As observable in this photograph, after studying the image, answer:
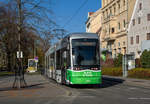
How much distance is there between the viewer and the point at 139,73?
31.7m

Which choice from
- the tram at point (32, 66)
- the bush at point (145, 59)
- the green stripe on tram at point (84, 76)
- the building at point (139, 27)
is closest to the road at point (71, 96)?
the green stripe on tram at point (84, 76)

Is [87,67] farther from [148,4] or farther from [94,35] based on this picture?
[148,4]

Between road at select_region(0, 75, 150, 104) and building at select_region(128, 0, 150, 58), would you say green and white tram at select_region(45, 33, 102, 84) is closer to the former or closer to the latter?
road at select_region(0, 75, 150, 104)

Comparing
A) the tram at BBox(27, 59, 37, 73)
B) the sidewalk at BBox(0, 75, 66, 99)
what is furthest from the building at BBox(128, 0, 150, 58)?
the sidewalk at BBox(0, 75, 66, 99)

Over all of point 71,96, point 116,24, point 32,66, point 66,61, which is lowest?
point 71,96

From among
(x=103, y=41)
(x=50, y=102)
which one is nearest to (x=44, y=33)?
(x=50, y=102)

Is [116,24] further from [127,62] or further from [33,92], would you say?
[33,92]

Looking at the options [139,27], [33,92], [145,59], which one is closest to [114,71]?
[145,59]

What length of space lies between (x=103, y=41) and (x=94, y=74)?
4246 centimetres

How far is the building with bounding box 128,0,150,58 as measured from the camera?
42.6m

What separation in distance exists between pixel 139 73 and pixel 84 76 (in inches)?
615

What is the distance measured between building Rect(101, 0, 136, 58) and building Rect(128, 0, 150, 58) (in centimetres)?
184

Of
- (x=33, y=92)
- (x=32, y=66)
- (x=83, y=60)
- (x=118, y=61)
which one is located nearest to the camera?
(x=33, y=92)

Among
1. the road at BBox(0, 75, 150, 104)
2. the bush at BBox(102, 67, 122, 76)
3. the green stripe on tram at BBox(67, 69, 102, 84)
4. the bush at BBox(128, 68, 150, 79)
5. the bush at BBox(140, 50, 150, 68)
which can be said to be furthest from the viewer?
the bush at BBox(102, 67, 122, 76)
